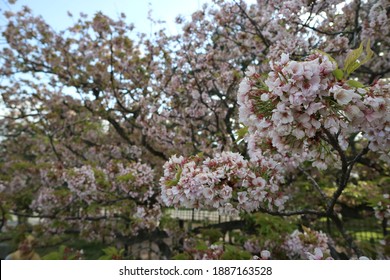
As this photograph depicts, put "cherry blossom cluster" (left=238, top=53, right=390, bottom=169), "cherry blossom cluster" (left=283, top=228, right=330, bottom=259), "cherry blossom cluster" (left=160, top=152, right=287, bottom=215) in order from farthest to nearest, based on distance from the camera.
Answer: "cherry blossom cluster" (left=283, top=228, right=330, bottom=259), "cherry blossom cluster" (left=160, top=152, right=287, bottom=215), "cherry blossom cluster" (left=238, top=53, right=390, bottom=169)

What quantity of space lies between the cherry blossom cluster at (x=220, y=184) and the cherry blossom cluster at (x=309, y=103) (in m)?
0.43

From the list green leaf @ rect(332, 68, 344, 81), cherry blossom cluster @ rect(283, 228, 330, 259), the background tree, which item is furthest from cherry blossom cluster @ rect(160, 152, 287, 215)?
cherry blossom cluster @ rect(283, 228, 330, 259)

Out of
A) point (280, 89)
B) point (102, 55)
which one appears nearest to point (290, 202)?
point (280, 89)

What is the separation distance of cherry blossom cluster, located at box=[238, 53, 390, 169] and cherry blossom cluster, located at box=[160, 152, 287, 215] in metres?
0.43

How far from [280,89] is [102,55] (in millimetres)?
7129

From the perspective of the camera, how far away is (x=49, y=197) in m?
5.87

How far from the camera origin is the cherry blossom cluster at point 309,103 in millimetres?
1371

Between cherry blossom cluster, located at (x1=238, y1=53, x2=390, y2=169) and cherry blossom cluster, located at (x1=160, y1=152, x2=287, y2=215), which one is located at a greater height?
cherry blossom cluster, located at (x1=238, y1=53, x2=390, y2=169)

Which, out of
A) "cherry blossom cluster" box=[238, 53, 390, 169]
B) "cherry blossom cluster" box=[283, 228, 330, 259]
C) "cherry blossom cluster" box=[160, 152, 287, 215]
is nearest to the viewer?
"cherry blossom cluster" box=[238, 53, 390, 169]

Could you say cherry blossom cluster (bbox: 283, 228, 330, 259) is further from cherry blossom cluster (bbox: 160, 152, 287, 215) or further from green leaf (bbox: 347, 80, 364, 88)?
green leaf (bbox: 347, 80, 364, 88)

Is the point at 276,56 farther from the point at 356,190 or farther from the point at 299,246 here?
the point at 356,190

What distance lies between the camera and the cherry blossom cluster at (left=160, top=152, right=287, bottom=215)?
191 centimetres

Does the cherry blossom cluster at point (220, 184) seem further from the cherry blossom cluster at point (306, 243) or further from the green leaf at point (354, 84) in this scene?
the cherry blossom cluster at point (306, 243)

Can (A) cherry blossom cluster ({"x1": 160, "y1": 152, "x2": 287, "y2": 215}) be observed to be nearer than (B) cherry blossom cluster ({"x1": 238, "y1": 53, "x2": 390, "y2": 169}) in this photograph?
No
